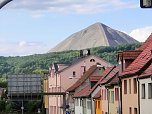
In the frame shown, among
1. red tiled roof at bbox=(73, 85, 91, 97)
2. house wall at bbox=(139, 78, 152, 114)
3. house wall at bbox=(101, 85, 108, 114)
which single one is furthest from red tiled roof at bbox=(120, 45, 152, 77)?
red tiled roof at bbox=(73, 85, 91, 97)

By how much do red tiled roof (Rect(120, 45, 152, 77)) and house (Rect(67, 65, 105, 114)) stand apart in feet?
84.1

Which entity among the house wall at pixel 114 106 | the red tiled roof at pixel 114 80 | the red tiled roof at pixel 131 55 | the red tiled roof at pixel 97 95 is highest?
the red tiled roof at pixel 131 55

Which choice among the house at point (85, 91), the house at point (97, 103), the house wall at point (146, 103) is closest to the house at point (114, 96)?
the house at point (97, 103)

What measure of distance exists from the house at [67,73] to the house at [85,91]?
857cm

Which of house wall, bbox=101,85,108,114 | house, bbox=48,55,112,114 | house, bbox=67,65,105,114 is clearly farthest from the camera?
house, bbox=48,55,112,114

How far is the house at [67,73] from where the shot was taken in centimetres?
10525

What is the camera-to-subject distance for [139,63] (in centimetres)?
4753

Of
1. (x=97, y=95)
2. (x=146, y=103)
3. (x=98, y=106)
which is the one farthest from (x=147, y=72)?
(x=97, y=95)

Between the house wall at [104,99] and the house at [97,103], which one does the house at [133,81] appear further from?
the house at [97,103]

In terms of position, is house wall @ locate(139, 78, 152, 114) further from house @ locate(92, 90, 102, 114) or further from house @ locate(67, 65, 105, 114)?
house @ locate(67, 65, 105, 114)

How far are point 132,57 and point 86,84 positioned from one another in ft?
133

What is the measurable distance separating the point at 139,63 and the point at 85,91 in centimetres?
3659

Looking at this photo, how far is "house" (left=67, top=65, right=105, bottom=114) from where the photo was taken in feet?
260

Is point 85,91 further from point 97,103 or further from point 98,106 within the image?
point 98,106
